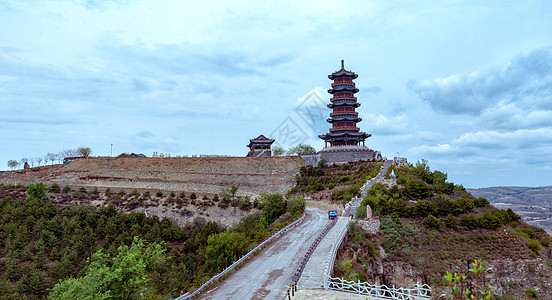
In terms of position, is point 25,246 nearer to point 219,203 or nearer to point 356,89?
point 219,203

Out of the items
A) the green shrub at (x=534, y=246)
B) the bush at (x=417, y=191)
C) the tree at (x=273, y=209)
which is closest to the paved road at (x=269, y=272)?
the tree at (x=273, y=209)

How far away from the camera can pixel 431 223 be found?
30.1 metres

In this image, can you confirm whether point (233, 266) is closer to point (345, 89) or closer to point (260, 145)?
point (345, 89)

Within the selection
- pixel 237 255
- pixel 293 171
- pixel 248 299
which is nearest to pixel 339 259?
pixel 237 255

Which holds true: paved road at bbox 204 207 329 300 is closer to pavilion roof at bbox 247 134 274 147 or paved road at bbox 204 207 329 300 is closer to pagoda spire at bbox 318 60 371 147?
pagoda spire at bbox 318 60 371 147

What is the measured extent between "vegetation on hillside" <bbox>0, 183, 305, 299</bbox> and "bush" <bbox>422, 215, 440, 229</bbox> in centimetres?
1233

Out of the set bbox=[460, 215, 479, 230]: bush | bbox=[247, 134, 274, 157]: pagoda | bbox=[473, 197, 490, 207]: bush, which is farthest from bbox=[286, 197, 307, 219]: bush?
bbox=[247, 134, 274, 157]: pagoda

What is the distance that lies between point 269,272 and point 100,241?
80.8 ft

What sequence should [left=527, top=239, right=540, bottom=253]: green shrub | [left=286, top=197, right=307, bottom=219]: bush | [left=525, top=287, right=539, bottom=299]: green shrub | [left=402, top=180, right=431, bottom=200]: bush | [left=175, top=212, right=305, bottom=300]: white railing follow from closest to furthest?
[left=175, top=212, right=305, bottom=300]: white railing, [left=525, top=287, right=539, bottom=299]: green shrub, [left=527, top=239, right=540, bottom=253]: green shrub, [left=402, top=180, right=431, bottom=200]: bush, [left=286, top=197, right=307, bottom=219]: bush

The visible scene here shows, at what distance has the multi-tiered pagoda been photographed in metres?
61.2

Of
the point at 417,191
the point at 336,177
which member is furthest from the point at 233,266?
the point at 336,177

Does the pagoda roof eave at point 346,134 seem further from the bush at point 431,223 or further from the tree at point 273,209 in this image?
the bush at point 431,223

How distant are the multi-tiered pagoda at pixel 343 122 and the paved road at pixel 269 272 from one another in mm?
33778

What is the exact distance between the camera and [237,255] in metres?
24.0
